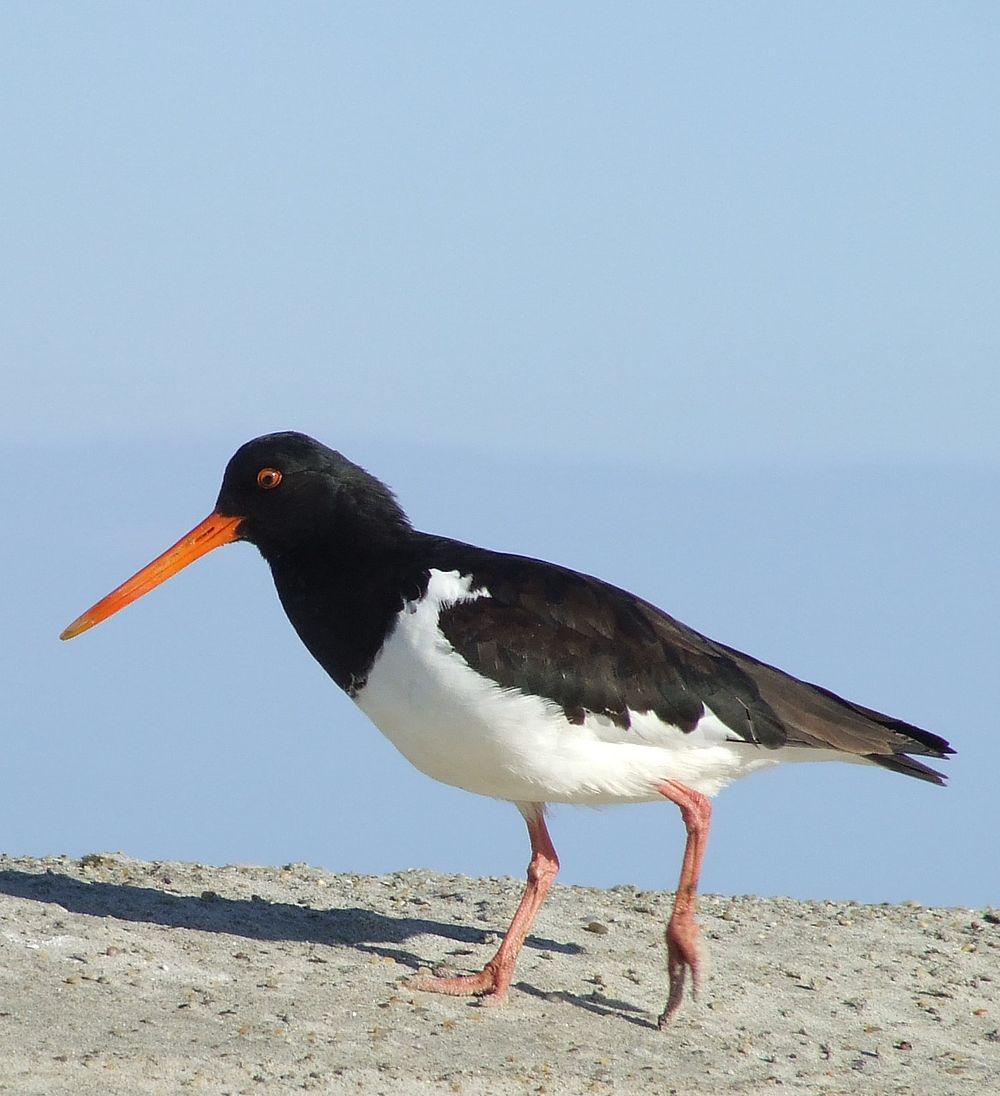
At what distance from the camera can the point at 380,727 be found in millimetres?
8273

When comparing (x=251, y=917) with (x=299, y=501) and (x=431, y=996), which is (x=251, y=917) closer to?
(x=431, y=996)

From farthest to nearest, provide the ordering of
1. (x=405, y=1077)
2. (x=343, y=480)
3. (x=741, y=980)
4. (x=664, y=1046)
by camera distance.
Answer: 1. (x=741, y=980)
2. (x=343, y=480)
3. (x=664, y=1046)
4. (x=405, y=1077)

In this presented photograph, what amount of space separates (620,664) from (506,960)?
67.6 inches

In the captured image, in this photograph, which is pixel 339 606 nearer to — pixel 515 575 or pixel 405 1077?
pixel 515 575

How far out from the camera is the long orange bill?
29.9ft

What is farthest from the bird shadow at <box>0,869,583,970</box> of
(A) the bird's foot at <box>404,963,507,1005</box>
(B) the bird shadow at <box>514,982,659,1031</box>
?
(B) the bird shadow at <box>514,982,659,1031</box>

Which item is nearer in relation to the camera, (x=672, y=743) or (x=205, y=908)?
(x=672, y=743)

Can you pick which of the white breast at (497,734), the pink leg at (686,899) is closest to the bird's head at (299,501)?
the white breast at (497,734)

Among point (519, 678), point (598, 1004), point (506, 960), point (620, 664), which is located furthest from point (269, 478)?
point (598, 1004)

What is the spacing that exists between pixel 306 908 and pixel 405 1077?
9.18ft

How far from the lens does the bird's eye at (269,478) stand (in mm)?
8797

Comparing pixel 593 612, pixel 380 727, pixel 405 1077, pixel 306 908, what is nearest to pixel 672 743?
pixel 593 612

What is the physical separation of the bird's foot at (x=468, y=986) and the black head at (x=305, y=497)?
235cm

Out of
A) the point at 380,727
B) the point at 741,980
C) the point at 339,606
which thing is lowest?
the point at 741,980
